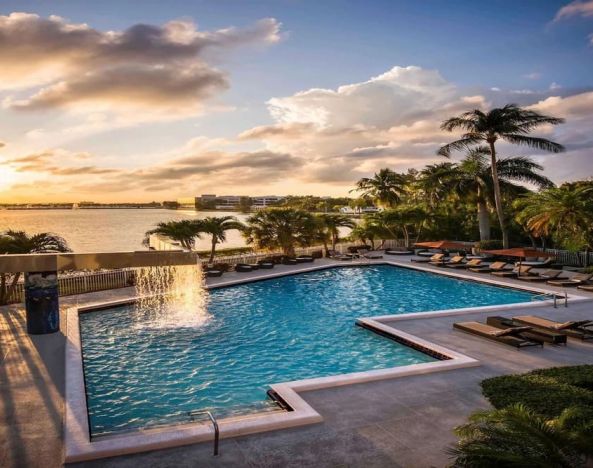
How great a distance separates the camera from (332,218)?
111 feet

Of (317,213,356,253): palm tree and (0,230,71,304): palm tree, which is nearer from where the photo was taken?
(0,230,71,304): palm tree

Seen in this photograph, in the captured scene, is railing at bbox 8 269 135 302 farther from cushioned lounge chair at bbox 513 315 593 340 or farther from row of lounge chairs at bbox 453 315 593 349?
cushioned lounge chair at bbox 513 315 593 340

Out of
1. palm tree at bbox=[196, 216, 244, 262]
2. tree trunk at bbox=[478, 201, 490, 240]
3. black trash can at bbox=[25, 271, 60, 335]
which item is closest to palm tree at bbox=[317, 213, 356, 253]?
palm tree at bbox=[196, 216, 244, 262]

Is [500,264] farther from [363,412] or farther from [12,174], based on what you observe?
[12,174]

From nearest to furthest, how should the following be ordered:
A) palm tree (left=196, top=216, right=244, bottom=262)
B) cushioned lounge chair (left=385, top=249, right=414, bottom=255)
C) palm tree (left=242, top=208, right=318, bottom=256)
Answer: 1. palm tree (left=196, top=216, right=244, bottom=262)
2. palm tree (left=242, top=208, right=318, bottom=256)
3. cushioned lounge chair (left=385, top=249, right=414, bottom=255)

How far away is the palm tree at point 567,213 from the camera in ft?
76.4

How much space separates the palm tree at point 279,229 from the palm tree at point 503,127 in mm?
12693

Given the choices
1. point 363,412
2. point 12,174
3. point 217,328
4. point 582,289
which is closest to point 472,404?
point 363,412

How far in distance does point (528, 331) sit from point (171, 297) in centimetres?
1318

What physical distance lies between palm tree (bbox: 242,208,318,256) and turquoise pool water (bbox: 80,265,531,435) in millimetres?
10021

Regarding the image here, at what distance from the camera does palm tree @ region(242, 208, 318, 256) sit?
31438 millimetres

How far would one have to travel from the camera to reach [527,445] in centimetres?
492

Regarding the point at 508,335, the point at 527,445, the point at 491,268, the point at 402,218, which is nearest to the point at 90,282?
the point at 508,335

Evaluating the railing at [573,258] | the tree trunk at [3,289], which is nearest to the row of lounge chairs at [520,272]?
the railing at [573,258]
